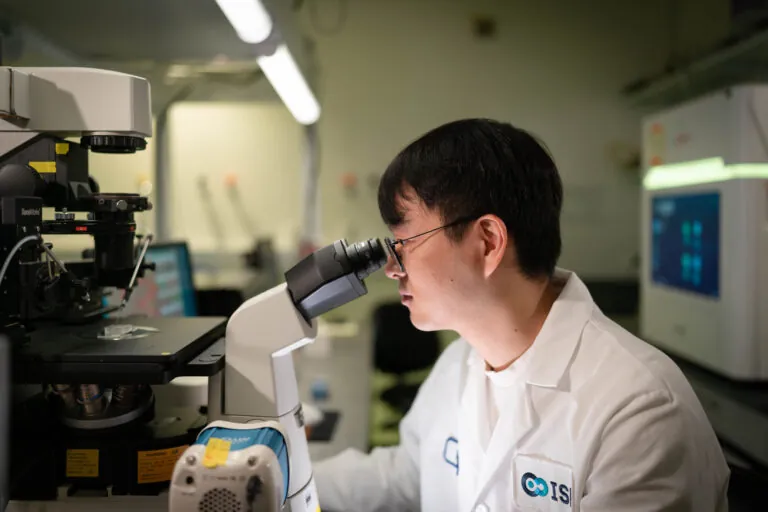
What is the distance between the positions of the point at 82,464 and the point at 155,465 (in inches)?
4.2

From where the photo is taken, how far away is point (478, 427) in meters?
1.19

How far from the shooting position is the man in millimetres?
898

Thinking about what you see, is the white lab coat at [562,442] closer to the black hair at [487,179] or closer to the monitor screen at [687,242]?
the black hair at [487,179]

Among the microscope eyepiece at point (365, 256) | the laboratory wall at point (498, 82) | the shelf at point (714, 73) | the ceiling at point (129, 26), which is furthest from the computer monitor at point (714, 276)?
the ceiling at point (129, 26)

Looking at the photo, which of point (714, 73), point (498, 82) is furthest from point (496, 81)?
point (714, 73)

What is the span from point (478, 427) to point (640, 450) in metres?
0.37

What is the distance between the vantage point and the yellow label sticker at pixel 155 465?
86 cm

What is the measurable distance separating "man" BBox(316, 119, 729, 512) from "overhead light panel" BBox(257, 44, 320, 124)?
1048 mm

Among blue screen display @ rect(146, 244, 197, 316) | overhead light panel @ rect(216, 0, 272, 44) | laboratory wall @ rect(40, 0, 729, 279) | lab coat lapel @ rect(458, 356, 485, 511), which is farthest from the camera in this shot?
laboratory wall @ rect(40, 0, 729, 279)

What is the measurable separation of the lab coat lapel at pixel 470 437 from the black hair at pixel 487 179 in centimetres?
32

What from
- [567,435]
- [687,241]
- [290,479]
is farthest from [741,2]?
[290,479]

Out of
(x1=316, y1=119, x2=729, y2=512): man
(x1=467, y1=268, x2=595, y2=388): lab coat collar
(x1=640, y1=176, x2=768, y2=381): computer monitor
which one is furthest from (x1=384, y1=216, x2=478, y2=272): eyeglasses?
(x1=640, y1=176, x2=768, y2=381): computer monitor

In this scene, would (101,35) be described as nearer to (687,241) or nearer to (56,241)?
(56,241)

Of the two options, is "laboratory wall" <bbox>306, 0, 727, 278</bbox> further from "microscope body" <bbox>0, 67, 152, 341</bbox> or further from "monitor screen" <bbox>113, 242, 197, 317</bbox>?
"microscope body" <bbox>0, 67, 152, 341</bbox>
